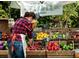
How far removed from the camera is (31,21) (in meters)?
5.80

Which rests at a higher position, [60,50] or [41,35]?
A: [41,35]

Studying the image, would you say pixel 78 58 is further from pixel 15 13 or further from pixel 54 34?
pixel 15 13

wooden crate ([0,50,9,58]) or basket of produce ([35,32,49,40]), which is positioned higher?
basket of produce ([35,32,49,40])

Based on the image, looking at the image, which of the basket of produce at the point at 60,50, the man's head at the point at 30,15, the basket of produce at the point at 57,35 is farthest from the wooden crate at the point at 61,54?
the man's head at the point at 30,15

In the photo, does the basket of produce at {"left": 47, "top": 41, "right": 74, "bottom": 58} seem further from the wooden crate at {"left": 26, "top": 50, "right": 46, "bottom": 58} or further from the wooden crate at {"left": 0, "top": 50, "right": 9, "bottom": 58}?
the wooden crate at {"left": 0, "top": 50, "right": 9, "bottom": 58}

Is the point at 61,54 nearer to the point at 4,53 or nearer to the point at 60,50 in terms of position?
the point at 60,50

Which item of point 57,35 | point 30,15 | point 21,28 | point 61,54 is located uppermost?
point 30,15

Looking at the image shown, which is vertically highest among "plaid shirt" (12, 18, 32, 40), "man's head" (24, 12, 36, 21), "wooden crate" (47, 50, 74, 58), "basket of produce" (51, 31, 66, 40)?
"man's head" (24, 12, 36, 21)

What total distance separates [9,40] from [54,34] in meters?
0.85

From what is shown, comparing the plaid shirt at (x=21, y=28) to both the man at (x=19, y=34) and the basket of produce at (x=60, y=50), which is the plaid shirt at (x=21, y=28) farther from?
the basket of produce at (x=60, y=50)

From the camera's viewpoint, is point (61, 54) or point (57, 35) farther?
point (57, 35)

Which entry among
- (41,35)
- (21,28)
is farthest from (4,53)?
(41,35)

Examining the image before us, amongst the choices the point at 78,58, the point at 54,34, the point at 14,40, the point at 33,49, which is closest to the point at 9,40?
the point at 14,40

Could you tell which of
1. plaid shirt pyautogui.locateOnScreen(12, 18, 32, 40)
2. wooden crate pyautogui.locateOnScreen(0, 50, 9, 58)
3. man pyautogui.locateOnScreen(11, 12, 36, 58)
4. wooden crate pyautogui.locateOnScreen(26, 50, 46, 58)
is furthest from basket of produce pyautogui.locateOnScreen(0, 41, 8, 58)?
wooden crate pyautogui.locateOnScreen(26, 50, 46, 58)
